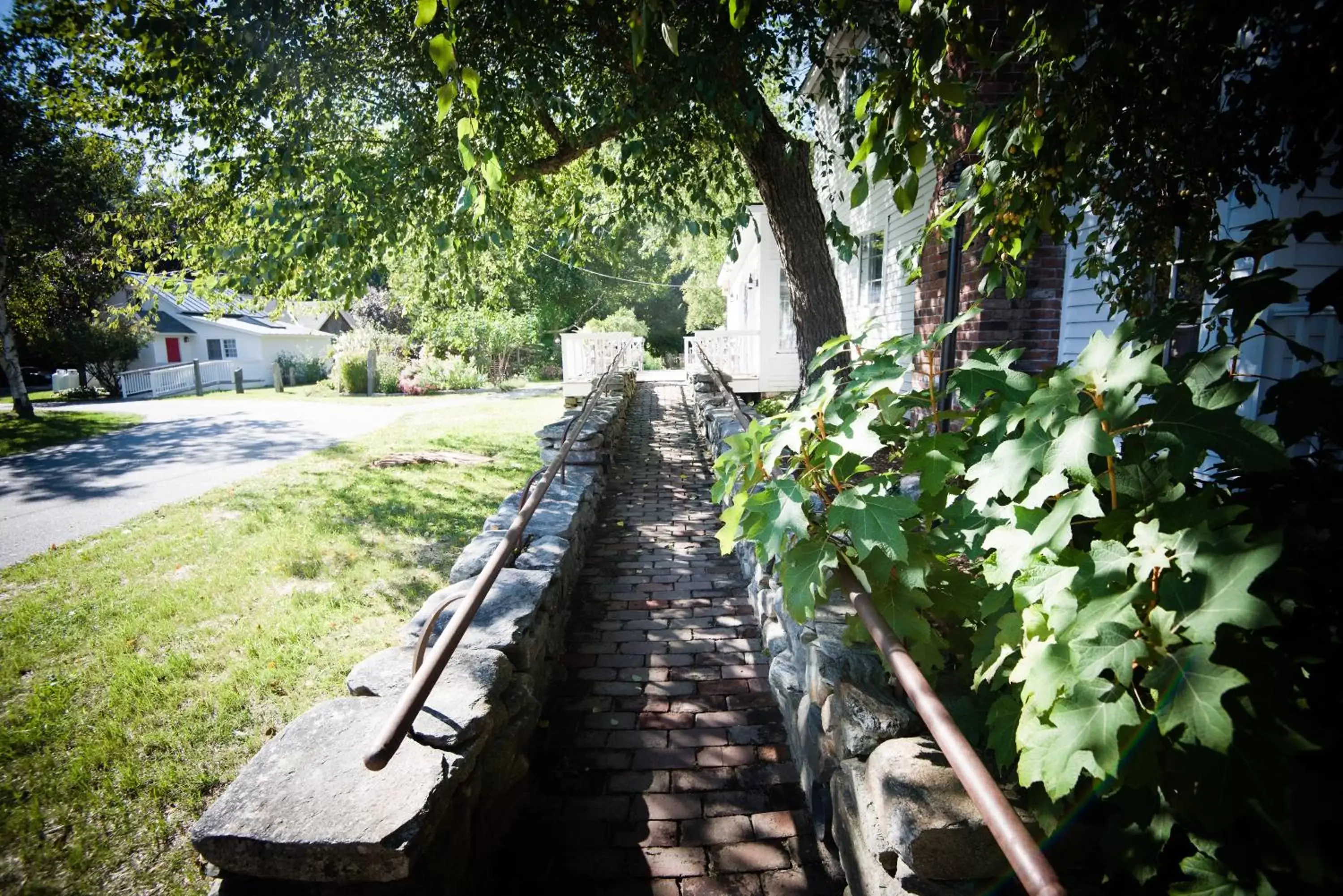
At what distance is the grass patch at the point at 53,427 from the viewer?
12.2 meters

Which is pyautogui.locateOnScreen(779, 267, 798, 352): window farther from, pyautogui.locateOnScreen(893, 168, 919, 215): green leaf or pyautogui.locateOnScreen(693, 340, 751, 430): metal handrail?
pyautogui.locateOnScreen(893, 168, 919, 215): green leaf

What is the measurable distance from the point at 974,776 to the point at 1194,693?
38 cm

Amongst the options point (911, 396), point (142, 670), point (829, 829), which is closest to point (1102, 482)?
point (911, 396)

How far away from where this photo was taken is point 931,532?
1930 mm

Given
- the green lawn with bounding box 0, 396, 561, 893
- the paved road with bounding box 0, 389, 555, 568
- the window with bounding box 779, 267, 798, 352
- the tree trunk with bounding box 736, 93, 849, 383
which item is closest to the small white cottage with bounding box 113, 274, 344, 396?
the paved road with bounding box 0, 389, 555, 568

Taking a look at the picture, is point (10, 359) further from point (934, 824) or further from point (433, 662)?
point (934, 824)

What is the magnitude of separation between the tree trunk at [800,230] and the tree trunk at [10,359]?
60.7 ft

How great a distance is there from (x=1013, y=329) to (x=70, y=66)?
9250 mm

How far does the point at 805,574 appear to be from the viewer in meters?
1.82

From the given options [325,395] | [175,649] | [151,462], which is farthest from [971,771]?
[325,395]

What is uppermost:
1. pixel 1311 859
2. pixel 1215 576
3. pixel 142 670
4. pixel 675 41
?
A: pixel 675 41

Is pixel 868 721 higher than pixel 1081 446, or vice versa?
pixel 1081 446

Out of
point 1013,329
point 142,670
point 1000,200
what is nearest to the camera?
point 1000,200

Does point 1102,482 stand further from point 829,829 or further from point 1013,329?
point 1013,329
